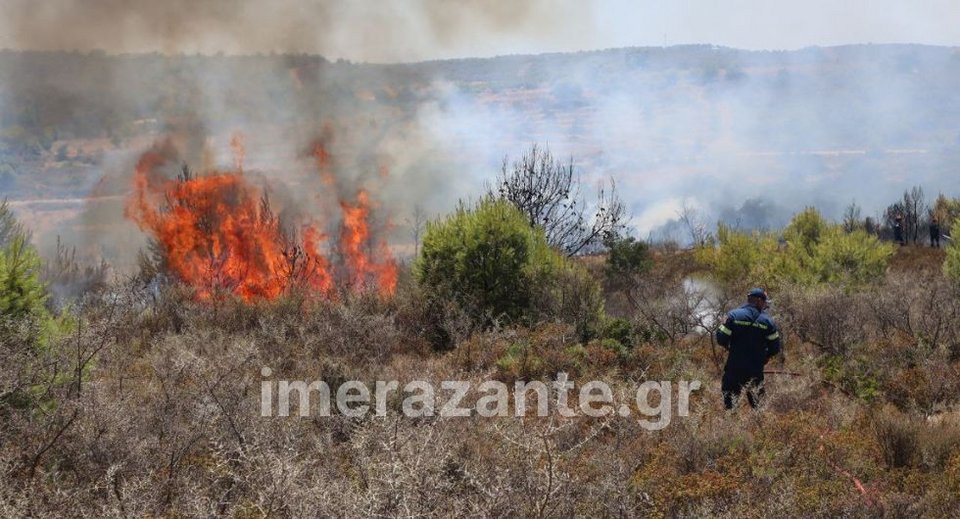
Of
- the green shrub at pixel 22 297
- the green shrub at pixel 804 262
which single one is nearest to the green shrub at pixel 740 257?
the green shrub at pixel 804 262

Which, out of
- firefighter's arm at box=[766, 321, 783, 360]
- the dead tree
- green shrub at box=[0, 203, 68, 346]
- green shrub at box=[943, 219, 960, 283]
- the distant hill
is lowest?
firefighter's arm at box=[766, 321, 783, 360]

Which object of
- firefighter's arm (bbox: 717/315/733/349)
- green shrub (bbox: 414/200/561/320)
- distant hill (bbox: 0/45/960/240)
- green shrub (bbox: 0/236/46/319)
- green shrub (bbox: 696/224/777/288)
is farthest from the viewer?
distant hill (bbox: 0/45/960/240)

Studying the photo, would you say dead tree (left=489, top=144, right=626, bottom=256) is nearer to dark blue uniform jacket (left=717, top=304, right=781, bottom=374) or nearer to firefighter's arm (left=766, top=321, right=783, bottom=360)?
dark blue uniform jacket (left=717, top=304, right=781, bottom=374)

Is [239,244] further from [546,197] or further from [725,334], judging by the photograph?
[725,334]

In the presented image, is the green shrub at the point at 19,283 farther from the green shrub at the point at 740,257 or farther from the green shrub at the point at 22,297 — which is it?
the green shrub at the point at 740,257

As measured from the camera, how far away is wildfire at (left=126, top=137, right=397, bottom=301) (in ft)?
72.7

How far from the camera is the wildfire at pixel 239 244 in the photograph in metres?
22.2

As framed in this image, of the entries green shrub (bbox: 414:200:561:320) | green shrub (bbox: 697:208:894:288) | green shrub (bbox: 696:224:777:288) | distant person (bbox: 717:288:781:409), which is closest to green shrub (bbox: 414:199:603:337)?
green shrub (bbox: 414:200:561:320)

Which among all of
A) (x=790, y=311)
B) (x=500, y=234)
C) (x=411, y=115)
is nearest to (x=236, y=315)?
(x=500, y=234)

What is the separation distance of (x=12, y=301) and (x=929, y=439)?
8.39m

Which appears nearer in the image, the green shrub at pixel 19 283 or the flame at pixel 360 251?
the green shrub at pixel 19 283

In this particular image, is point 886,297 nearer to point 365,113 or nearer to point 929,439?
point 929,439

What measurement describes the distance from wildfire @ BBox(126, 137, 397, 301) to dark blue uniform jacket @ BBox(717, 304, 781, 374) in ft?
45.7

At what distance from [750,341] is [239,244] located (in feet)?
66.5
